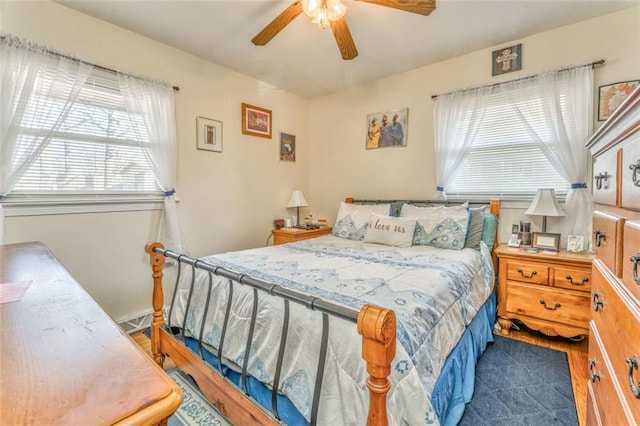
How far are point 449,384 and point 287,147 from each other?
3.23 meters

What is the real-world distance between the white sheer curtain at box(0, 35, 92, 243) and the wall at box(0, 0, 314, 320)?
0.41 feet

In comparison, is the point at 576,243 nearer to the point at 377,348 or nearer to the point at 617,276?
the point at 617,276

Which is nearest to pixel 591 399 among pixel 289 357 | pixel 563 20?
pixel 289 357

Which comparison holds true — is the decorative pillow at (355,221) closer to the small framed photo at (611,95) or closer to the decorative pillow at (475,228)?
the decorative pillow at (475,228)

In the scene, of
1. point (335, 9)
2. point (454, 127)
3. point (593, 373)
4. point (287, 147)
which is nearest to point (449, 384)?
point (593, 373)

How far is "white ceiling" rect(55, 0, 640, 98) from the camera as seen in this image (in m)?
2.21

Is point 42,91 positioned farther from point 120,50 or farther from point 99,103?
point 120,50

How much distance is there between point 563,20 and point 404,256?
7.47 ft

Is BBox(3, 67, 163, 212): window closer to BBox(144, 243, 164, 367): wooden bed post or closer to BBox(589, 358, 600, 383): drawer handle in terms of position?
BBox(144, 243, 164, 367): wooden bed post

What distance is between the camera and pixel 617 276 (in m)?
0.78

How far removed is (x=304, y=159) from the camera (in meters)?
4.23

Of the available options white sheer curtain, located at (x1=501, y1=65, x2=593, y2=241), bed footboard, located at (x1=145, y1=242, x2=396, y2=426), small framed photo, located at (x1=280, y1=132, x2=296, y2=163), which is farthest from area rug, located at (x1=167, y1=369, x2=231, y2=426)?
white sheer curtain, located at (x1=501, y1=65, x2=593, y2=241)

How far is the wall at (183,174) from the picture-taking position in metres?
2.22

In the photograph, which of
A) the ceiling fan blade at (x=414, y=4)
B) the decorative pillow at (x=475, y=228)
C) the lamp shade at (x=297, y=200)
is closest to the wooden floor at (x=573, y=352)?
the decorative pillow at (x=475, y=228)
